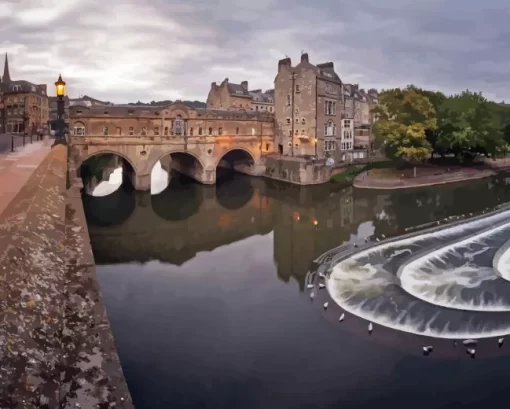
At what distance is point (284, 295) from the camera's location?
22.9 m

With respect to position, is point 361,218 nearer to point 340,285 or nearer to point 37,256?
point 340,285

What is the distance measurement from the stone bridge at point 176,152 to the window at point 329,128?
7949 mm

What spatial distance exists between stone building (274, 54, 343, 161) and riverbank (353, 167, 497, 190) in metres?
7.32

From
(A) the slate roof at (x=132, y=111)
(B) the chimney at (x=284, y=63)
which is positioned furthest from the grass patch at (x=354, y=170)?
(B) the chimney at (x=284, y=63)

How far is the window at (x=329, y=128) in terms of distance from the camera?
210 ft

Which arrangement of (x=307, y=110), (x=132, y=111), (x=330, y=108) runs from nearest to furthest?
1. (x=132, y=111)
2. (x=307, y=110)
3. (x=330, y=108)

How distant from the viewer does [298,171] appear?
57.4 meters

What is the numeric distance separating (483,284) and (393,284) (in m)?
4.26

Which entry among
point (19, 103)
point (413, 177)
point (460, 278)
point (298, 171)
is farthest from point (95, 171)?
point (460, 278)

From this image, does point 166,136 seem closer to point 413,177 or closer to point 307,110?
point 307,110

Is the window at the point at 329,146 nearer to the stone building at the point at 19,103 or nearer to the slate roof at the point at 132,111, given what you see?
the slate roof at the point at 132,111

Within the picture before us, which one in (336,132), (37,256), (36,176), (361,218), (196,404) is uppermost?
(336,132)

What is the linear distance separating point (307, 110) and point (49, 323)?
5793cm

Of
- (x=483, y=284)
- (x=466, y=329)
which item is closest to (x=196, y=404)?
(x=466, y=329)
